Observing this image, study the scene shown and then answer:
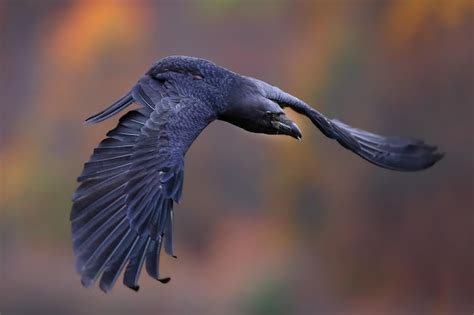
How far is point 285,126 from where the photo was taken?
3.10 metres

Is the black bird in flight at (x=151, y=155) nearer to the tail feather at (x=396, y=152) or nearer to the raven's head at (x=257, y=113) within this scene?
the raven's head at (x=257, y=113)

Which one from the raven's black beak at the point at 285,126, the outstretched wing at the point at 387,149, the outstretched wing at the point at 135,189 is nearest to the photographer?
the outstretched wing at the point at 135,189

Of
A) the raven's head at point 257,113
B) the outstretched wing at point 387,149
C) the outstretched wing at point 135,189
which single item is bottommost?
the outstretched wing at point 135,189

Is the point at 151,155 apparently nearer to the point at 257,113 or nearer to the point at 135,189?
the point at 135,189

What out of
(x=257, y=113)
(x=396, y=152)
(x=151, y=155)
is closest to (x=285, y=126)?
(x=257, y=113)

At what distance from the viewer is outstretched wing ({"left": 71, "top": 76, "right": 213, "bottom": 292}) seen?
2525 millimetres

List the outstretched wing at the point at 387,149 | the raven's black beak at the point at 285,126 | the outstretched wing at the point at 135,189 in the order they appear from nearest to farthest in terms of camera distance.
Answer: the outstretched wing at the point at 135,189
the raven's black beak at the point at 285,126
the outstretched wing at the point at 387,149

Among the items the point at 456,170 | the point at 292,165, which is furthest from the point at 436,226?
the point at 292,165

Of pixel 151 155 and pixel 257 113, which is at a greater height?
pixel 257 113

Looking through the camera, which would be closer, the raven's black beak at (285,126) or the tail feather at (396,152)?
the raven's black beak at (285,126)

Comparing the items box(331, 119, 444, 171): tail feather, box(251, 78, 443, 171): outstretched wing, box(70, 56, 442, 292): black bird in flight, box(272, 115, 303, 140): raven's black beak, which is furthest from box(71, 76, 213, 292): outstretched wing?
box(331, 119, 444, 171): tail feather

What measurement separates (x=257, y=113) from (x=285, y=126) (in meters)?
0.11

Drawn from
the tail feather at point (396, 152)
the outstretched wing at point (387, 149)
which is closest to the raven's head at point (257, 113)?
the outstretched wing at point (387, 149)

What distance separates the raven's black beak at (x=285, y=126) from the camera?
3092 mm
